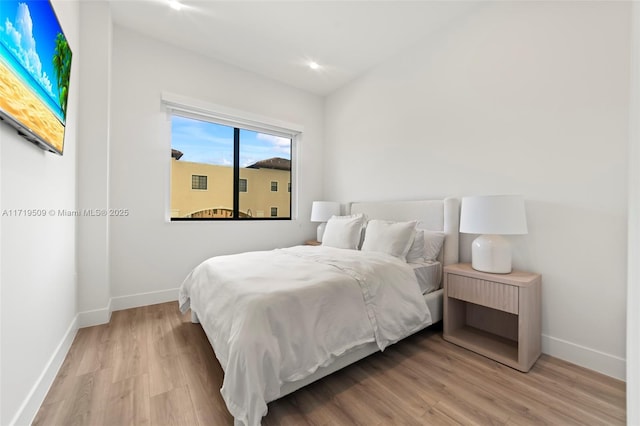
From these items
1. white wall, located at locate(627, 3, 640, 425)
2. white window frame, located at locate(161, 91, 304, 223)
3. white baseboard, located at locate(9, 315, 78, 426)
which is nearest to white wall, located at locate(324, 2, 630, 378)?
white wall, located at locate(627, 3, 640, 425)

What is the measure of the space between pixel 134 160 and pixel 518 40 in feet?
12.4

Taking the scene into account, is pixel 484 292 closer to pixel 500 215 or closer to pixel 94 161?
pixel 500 215

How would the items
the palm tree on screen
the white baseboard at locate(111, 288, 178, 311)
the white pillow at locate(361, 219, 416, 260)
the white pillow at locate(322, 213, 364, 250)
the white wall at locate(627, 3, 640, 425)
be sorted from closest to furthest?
the white wall at locate(627, 3, 640, 425) < the palm tree on screen < the white pillow at locate(361, 219, 416, 260) < the white baseboard at locate(111, 288, 178, 311) < the white pillow at locate(322, 213, 364, 250)

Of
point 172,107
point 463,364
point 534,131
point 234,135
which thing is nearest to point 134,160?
point 172,107

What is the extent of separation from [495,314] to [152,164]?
371 centimetres

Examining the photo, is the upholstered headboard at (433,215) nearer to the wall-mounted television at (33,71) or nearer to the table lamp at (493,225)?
the table lamp at (493,225)

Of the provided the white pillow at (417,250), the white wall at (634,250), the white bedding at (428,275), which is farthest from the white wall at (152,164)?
the white wall at (634,250)

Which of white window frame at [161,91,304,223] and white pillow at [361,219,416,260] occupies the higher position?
white window frame at [161,91,304,223]

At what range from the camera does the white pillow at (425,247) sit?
2.44 meters

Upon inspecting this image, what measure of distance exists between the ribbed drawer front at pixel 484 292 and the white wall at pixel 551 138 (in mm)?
445

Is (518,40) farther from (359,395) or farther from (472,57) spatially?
(359,395)

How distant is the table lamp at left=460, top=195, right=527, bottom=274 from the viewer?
1798 mm

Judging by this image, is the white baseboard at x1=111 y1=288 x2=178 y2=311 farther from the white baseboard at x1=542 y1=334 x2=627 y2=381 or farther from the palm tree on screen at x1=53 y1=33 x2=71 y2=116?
the white baseboard at x1=542 y1=334 x2=627 y2=381

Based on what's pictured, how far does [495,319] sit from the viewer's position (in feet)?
7.16
